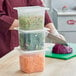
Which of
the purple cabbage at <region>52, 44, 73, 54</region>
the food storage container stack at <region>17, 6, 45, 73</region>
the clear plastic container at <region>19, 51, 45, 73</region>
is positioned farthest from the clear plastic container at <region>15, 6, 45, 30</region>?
the purple cabbage at <region>52, 44, 73, 54</region>

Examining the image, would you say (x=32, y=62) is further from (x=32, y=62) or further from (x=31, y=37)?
(x=31, y=37)

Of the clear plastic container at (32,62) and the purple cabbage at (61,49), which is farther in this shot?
the purple cabbage at (61,49)

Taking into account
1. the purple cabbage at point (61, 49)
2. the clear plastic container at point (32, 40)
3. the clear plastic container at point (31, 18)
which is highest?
the clear plastic container at point (31, 18)

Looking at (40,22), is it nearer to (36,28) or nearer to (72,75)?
(36,28)

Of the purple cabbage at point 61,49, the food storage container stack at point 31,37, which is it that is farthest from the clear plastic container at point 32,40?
the purple cabbage at point 61,49

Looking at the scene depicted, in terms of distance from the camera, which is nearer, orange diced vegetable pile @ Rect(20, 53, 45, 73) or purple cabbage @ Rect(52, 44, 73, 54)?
orange diced vegetable pile @ Rect(20, 53, 45, 73)

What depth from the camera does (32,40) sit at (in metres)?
0.85

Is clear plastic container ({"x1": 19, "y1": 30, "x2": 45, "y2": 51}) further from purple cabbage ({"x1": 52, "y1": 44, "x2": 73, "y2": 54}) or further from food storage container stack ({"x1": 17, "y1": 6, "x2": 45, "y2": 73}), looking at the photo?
purple cabbage ({"x1": 52, "y1": 44, "x2": 73, "y2": 54})

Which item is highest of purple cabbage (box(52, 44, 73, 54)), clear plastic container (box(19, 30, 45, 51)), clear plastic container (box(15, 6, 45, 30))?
clear plastic container (box(15, 6, 45, 30))

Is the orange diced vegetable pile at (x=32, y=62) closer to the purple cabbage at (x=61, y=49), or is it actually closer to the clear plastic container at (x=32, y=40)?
the clear plastic container at (x=32, y=40)

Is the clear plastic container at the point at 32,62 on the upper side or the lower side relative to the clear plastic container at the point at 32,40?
lower

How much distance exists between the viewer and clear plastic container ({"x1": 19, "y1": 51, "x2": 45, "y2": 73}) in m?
0.87

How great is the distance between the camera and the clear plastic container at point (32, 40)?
852 mm


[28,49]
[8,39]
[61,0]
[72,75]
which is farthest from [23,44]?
[61,0]
